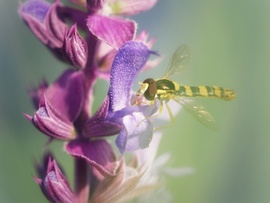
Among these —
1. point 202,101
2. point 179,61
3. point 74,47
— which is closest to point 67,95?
point 74,47

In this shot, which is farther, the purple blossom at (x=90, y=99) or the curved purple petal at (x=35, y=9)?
the curved purple petal at (x=35, y=9)

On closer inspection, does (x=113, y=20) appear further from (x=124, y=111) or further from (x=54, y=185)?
(x=54, y=185)

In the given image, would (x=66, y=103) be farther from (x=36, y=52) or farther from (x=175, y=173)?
(x=36, y=52)

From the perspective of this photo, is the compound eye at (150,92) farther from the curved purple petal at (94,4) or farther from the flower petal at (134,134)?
the curved purple petal at (94,4)

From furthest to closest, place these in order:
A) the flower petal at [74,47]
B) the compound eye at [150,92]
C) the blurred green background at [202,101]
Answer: the blurred green background at [202,101]
the compound eye at [150,92]
the flower petal at [74,47]

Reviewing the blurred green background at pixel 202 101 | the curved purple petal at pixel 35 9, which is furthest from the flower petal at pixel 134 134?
the blurred green background at pixel 202 101

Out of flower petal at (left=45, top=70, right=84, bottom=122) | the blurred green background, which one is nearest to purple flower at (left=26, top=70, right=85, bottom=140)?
flower petal at (left=45, top=70, right=84, bottom=122)

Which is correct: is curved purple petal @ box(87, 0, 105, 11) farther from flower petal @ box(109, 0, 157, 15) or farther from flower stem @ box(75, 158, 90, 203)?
flower stem @ box(75, 158, 90, 203)
